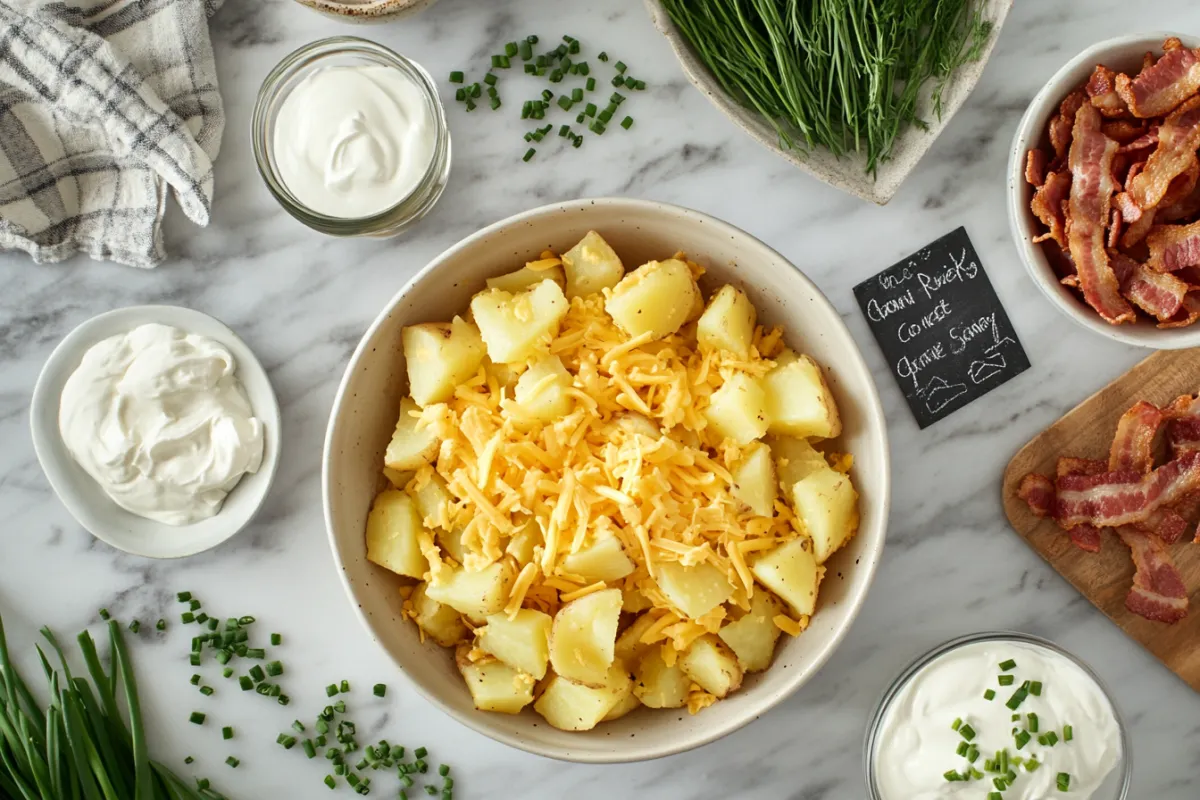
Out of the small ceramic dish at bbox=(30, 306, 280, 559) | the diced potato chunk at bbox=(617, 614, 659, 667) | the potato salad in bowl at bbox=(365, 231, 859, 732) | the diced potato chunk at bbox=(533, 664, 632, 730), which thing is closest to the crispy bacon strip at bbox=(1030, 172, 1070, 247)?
the potato salad in bowl at bbox=(365, 231, 859, 732)

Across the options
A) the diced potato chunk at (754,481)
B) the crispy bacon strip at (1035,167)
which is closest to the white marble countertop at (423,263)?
the crispy bacon strip at (1035,167)

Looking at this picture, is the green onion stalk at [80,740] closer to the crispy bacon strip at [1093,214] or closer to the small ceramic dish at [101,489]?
the small ceramic dish at [101,489]

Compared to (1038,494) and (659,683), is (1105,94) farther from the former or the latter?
(659,683)

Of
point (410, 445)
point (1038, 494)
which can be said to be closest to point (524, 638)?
point (410, 445)

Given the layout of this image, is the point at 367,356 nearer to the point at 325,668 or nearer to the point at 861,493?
the point at 325,668

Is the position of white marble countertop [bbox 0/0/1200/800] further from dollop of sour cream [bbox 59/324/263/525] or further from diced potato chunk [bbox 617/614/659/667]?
diced potato chunk [bbox 617/614/659/667]
